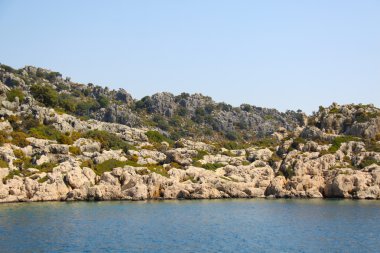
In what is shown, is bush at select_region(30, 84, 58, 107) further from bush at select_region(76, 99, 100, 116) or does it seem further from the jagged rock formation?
bush at select_region(76, 99, 100, 116)

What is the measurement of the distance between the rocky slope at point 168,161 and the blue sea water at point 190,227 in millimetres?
6776

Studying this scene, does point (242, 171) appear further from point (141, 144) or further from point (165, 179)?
point (141, 144)

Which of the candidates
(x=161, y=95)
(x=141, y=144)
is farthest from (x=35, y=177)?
(x=161, y=95)

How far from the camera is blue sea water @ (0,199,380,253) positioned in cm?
4134

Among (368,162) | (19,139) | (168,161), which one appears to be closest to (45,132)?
(19,139)

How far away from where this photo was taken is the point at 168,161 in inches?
3797

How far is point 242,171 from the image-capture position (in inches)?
3625

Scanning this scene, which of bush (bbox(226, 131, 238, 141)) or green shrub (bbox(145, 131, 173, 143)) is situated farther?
bush (bbox(226, 131, 238, 141))

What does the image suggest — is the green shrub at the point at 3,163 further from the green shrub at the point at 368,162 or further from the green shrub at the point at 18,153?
the green shrub at the point at 368,162

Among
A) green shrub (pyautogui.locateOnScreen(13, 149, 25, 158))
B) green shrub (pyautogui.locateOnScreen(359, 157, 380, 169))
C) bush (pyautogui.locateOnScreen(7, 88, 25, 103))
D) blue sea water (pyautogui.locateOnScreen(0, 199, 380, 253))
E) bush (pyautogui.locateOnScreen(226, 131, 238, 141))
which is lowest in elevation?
blue sea water (pyautogui.locateOnScreen(0, 199, 380, 253))

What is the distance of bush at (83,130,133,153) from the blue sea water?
28.3 m

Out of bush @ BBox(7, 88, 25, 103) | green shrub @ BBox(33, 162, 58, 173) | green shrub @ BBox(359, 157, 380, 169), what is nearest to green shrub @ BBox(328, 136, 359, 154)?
green shrub @ BBox(359, 157, 380, 169)

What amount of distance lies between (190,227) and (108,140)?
5553cm

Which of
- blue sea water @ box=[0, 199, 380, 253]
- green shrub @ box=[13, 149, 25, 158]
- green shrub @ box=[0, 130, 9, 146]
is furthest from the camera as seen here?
green shrub @ box=[0, 130, 9, 146]
